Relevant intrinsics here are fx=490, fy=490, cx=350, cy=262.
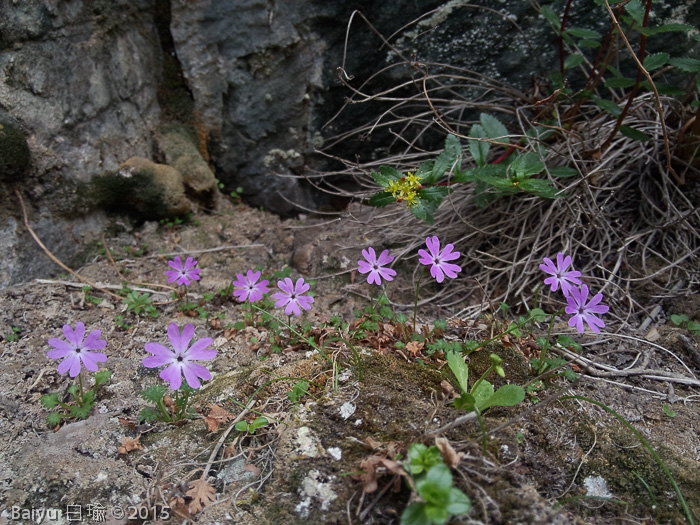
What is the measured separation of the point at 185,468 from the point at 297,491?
1.32ft

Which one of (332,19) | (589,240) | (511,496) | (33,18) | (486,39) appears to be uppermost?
(33,18)

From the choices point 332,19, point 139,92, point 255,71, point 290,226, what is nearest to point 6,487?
point 290,226

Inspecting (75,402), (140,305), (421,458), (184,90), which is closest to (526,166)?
(421,458)

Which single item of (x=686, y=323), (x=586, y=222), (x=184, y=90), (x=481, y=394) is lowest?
(x=686, y=323)

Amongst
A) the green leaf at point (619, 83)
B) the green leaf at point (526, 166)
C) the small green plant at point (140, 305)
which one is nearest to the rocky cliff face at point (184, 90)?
the small green plant at point (140, 305)

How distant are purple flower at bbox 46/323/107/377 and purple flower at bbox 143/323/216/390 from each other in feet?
0.64

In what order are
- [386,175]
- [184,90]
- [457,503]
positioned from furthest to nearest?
1. [184,90]
2. [386,175]
3. [457,503]

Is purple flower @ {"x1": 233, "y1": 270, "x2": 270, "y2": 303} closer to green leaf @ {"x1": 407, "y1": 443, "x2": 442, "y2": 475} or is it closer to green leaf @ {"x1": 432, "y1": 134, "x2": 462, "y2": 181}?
green leaf @ {"x1": 432, "y1": 134, "x2": 462, "y2": 181}

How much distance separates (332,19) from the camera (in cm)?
307

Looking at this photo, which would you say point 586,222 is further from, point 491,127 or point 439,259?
point 439,259

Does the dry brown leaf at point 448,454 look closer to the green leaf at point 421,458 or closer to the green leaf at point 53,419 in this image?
the green leaf at point 421,458

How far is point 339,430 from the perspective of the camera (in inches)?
61.3

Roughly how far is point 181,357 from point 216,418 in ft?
0.88

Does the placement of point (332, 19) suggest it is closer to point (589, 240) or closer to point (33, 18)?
point (33, 18)
